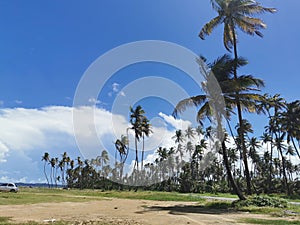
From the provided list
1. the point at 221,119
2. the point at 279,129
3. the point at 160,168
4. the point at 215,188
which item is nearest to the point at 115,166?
the point at 160,168

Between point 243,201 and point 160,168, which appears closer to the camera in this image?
point 243,201

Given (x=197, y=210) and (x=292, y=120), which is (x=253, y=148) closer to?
(x=292, y=120)

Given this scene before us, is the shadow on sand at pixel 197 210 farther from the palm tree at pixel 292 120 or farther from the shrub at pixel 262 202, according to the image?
the palm tree at pixel 292 120

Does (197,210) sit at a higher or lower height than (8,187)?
lower

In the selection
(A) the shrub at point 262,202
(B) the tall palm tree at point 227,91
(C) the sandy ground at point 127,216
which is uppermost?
(B) the tall palm tree at point 227,91

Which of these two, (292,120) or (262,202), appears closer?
(262,202)

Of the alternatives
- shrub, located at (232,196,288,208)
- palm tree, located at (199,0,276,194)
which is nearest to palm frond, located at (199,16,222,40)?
palm tree, located at (199,0,276,194)

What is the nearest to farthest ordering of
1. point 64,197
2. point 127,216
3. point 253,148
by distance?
point 127,216 → point 64,197 → point 253,148

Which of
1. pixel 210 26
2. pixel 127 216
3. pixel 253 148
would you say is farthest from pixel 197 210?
pixel 253 148

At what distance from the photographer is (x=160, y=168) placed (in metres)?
89.6

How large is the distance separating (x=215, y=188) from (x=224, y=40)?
42.4m

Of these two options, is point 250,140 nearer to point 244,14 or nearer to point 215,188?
point 215,188

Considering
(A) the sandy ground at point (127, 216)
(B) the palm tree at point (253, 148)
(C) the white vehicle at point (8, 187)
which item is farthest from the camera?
(B) the palm tree at point (253, 148)

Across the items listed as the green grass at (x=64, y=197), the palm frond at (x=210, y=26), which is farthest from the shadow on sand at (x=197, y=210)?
the palm frond at (x=210, y=26)
